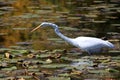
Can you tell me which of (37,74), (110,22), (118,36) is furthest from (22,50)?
(110,22)

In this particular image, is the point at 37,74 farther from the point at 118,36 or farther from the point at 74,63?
the point at 118,36

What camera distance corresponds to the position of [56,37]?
26.1 feet

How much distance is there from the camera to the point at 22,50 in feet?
22.1

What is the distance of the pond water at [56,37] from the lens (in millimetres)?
5832

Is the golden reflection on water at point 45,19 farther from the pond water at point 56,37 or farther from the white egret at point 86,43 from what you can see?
the white egret at point 86,43

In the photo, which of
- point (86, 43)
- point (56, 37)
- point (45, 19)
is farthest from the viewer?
point (45, 19)

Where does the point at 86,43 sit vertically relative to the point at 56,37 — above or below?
above

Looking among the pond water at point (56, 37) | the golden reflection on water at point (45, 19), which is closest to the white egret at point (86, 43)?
the pond water at point (56, 37)

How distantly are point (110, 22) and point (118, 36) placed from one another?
4.95ft

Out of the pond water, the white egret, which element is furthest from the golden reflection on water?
the white egret

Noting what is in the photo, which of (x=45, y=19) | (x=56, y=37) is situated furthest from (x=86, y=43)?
(x=45, y=19)

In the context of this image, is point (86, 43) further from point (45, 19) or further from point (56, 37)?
point (45, 19)

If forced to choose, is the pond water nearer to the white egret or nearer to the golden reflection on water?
the golden reflection on water

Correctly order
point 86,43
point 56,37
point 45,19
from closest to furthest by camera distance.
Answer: point 86,43 < point 56,37 < point 45,19
